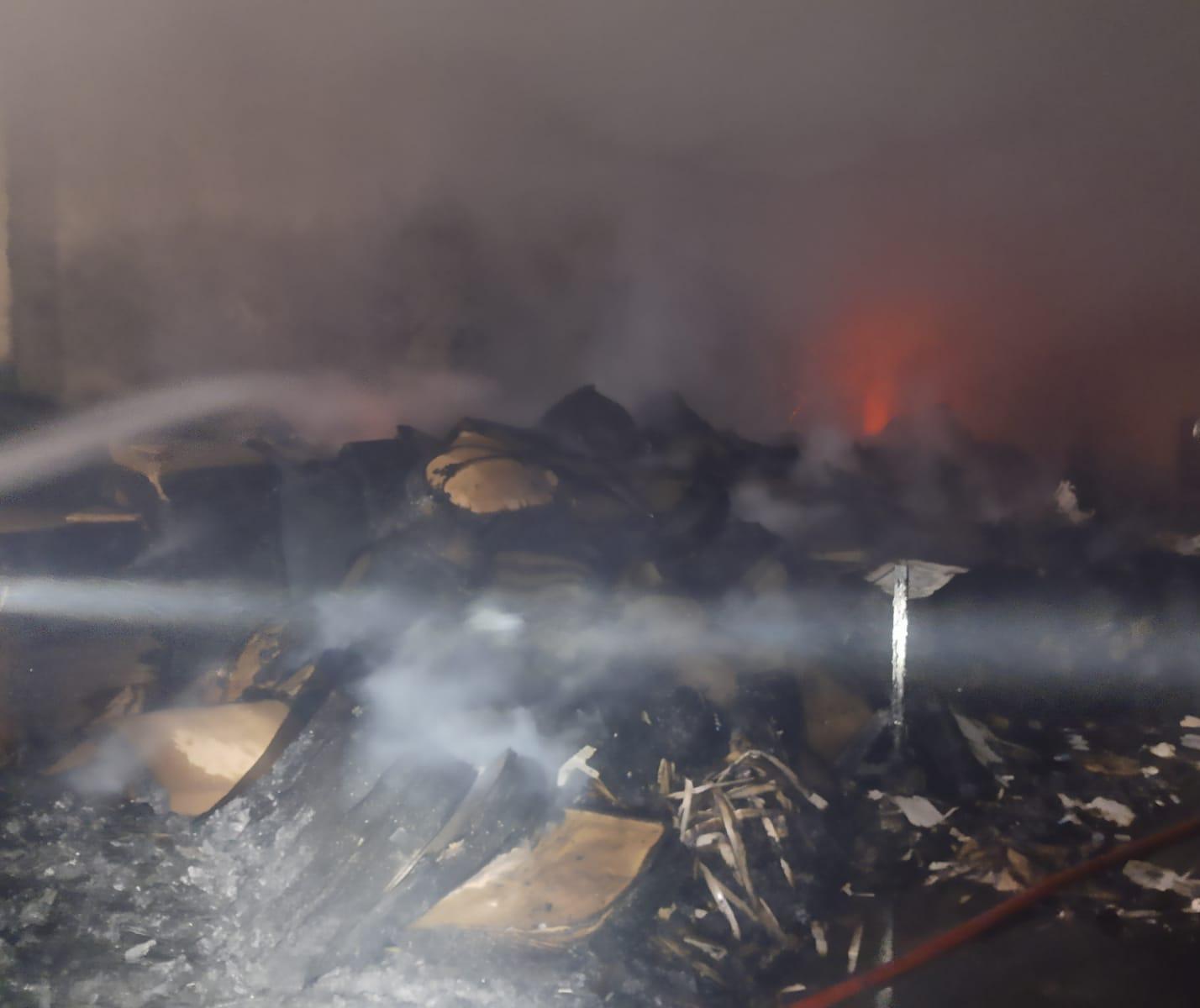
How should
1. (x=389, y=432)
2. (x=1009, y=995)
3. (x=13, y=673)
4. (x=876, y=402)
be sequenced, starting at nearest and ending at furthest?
(x=1009, y=995), (x=13, y=673), (x=389, y=432), (x=876, y=402)

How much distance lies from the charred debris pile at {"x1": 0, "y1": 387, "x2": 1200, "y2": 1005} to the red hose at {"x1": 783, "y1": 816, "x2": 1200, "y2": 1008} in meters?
0.07

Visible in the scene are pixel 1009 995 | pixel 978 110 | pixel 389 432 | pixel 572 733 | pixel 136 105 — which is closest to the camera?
pixel 1009 995

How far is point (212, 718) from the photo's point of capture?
11.5 ft

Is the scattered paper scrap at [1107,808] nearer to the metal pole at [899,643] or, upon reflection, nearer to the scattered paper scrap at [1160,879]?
the scattered paper scrap at [1160,879]

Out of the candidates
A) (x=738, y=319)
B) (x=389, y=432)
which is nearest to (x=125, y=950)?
(x=389, y=432)

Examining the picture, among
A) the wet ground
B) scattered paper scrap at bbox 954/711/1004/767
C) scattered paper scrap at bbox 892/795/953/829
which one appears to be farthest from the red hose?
scattered paper scrap at bbox 954/711/1004/767

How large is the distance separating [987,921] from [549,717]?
1797 millimetres

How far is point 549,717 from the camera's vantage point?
3342 millimetres

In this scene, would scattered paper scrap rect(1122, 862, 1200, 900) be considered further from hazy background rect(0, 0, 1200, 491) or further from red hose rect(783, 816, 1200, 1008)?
hazy background rect(0, 0, 1200, 491)

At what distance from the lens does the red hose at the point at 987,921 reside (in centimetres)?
254

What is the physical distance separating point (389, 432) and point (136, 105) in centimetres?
216

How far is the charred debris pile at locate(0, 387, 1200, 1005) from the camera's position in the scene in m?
2.67

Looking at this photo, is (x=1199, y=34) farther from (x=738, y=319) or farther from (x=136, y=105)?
(x=136, y=105)

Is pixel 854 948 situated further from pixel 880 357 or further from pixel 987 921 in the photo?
pixel 880 357
